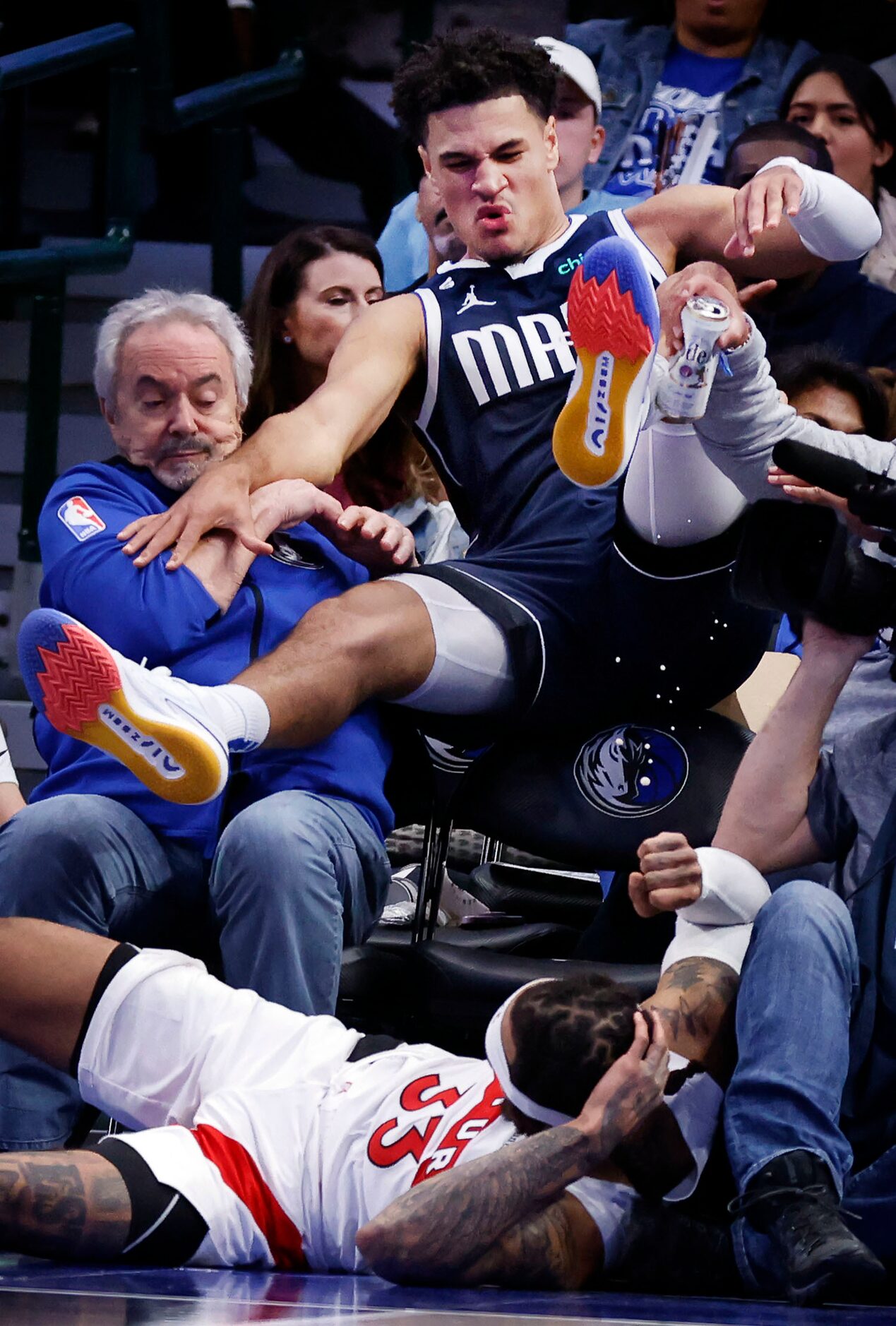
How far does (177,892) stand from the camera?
83.8 inches

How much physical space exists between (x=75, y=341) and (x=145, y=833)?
2.10 metres

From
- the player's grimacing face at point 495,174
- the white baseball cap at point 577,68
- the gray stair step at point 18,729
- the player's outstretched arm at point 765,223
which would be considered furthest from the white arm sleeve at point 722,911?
the white baseball cap at point 577,68

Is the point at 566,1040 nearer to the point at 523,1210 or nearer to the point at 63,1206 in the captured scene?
the point at 523,1210

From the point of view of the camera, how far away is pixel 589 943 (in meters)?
2.28

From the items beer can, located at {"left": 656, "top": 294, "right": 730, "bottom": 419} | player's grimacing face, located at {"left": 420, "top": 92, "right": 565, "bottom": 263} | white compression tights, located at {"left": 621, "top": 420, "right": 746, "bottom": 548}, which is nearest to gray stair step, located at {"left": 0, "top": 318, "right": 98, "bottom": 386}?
player's grimacing face, located at {"left": 420, "top": 92, "right": 565, "bottom": 263}

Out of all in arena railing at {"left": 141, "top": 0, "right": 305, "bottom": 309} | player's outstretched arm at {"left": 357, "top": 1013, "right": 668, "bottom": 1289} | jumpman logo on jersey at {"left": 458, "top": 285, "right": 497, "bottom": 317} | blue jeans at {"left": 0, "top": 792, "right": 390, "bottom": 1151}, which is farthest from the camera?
arena railing at {"left": 141, "top": 0, "right": 305, "bottom": 309}

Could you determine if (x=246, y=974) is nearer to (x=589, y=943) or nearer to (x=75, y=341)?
(x=589, y=943)

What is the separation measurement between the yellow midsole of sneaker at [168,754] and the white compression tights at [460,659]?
0.40 meters

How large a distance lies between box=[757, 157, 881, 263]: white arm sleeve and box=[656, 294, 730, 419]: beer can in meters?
0.33

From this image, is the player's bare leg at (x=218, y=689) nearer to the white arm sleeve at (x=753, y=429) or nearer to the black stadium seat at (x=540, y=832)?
the black stadium seat at (x=540, y=832)

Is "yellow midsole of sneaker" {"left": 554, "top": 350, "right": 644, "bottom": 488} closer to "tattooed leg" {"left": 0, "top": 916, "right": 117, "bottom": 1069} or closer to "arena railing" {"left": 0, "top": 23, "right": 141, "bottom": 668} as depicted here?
"tattooed leg" {"left": 0, "top": 916, "right": 117, "bottom": 1069}

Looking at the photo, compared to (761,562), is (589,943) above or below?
below

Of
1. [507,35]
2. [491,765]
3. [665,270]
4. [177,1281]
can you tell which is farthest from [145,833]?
[507,35]

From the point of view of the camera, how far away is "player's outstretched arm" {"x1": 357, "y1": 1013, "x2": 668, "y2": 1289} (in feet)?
4.95
